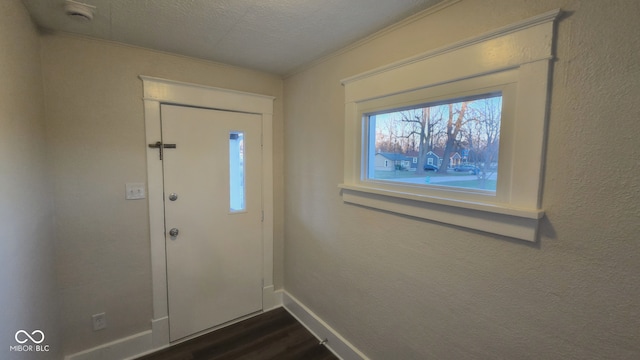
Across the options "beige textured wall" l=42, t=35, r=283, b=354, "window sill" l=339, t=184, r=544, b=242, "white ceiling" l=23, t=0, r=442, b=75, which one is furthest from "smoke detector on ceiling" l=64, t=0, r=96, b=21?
"window sill" l=339, t=184, r=544, b=242

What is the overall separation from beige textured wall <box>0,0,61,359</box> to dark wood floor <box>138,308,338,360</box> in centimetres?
80

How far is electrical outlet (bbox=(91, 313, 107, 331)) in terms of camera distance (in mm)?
1894

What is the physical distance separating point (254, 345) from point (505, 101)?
239 centimetres

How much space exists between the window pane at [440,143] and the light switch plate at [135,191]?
169 cm

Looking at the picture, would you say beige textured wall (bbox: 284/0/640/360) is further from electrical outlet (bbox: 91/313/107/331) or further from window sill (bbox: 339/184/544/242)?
electrical outlet (bbox: 91/313/107/331)

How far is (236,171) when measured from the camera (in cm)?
240

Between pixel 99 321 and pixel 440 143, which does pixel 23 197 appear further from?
pixel 440 143

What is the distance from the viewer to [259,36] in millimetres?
1726

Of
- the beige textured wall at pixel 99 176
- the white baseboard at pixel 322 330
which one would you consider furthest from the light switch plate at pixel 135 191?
the white baseboard at pixel 322 330

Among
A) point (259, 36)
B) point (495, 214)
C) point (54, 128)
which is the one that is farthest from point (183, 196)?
point (495, 214)

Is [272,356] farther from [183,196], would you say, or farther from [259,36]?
[259,36]

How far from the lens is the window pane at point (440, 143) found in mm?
1242

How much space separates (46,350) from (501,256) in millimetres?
2464

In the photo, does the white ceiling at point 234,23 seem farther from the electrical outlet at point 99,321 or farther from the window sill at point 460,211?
the electrical outlet at point 99,321
